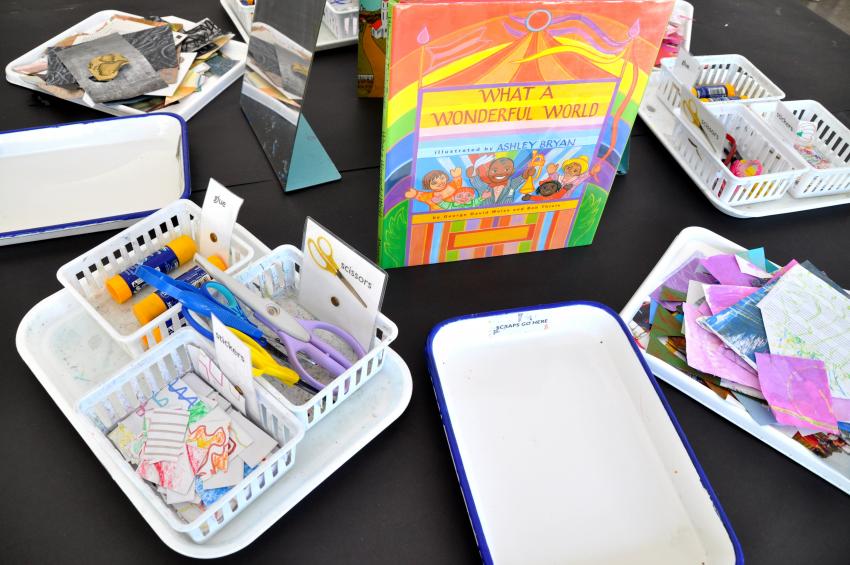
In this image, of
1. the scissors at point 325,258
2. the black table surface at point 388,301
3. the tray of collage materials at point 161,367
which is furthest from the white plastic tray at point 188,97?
the scissors at point 325,258

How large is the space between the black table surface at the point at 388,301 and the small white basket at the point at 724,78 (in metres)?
0.09

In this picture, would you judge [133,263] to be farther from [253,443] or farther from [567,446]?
[567,446]

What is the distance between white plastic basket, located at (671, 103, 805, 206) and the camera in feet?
3.50

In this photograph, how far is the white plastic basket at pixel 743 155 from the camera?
1067mm

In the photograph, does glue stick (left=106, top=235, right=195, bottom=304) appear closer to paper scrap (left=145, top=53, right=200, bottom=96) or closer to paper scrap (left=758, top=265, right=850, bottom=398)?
paper scrap (left=145, top=53, right=200, bottom=96)

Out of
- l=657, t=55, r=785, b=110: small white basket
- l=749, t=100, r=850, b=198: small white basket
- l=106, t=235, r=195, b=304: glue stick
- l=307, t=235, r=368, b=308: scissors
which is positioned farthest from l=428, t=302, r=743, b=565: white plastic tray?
l=657, t=55, r=785, b=110: small white basket

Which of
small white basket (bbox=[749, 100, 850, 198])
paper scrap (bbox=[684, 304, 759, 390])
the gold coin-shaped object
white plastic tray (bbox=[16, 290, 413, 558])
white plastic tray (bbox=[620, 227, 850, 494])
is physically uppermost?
small white basket (bbox=[749, 100, 850, 198])

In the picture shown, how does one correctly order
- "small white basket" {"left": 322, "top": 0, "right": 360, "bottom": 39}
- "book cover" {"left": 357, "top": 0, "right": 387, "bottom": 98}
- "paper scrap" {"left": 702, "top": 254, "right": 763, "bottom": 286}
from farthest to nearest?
"small white basket" {"left": 322, "top": 0, "right": 360, "bottom": 39} < "book cover" {"left": 357, "top": 0, "right": 387, "bottom": 98} < "paper scrap" {"left": 702, "top": 254, "right": 763, "bottom": 286}

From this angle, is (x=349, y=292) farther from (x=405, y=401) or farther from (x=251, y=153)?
(x=251, y=153)

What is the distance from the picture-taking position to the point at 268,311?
0.75 m

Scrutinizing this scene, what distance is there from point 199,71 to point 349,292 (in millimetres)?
723

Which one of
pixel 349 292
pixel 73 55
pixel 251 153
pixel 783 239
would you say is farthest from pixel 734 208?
pixel 73 55

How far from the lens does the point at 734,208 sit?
3.56 feet

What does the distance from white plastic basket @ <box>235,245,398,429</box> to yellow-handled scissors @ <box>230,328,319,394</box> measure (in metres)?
0.01
